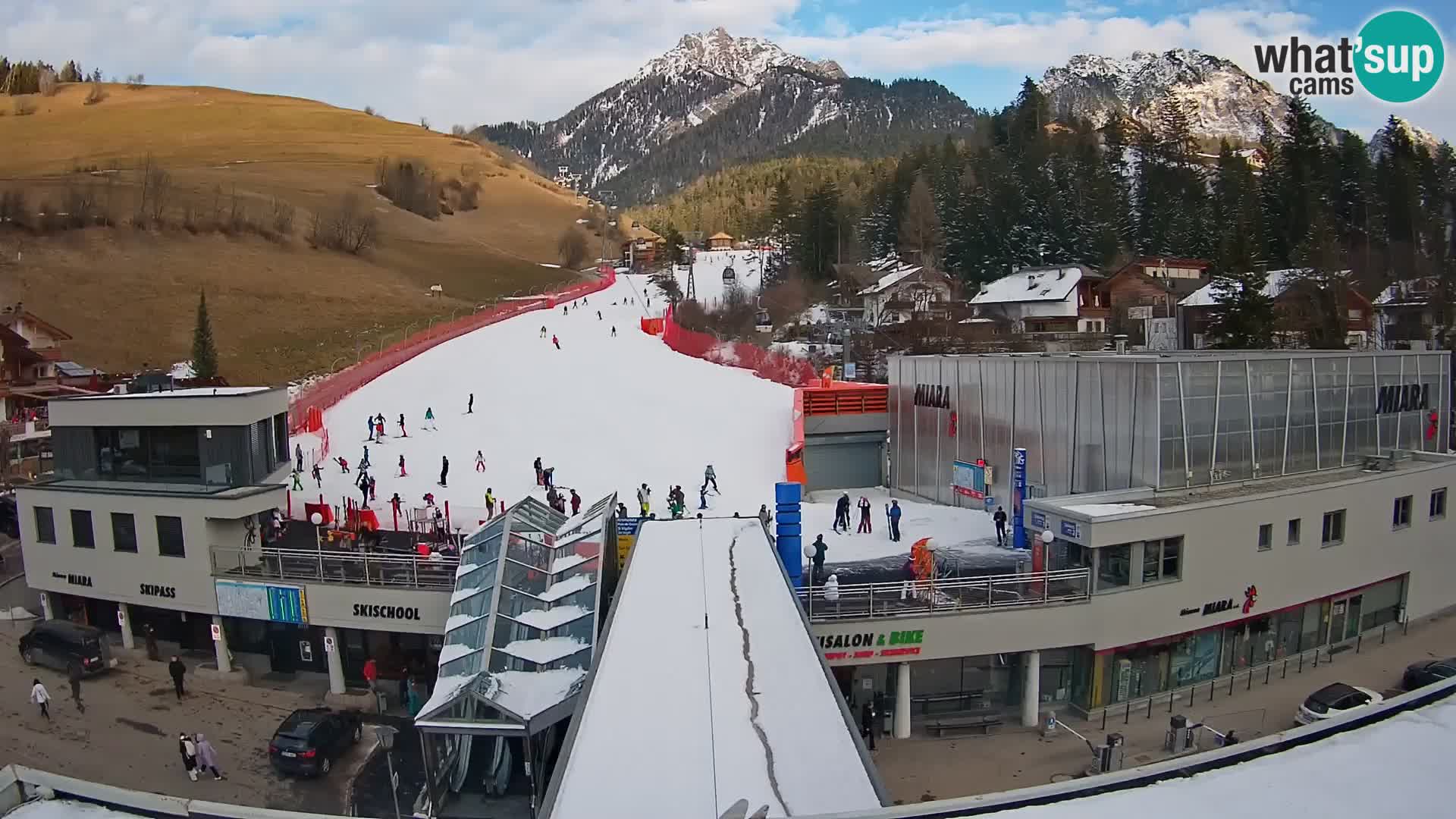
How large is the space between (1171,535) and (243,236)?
9601 cm

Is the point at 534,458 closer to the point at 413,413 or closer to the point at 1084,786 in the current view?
the point at 413,413

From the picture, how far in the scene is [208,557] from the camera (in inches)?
811

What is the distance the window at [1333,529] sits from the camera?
2056 cm

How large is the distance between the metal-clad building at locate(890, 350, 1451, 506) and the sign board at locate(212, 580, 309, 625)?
17.6m

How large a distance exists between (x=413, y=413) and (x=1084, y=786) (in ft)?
112


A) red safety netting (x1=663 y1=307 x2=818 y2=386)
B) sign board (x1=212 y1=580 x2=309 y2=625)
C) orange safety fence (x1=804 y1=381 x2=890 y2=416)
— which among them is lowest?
sign board (x1=212 y1=580 x2=309 y2=625)

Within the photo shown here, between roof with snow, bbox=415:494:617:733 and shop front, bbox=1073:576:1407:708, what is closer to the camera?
roof with snow, bbox=415:494:617:733

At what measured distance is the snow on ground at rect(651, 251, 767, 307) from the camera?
3529 inches

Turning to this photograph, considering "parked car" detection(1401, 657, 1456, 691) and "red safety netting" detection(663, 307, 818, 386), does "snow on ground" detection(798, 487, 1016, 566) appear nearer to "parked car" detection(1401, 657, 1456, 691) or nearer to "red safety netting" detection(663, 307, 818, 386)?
"parked car" detection(1401, 657, 1456, 691)

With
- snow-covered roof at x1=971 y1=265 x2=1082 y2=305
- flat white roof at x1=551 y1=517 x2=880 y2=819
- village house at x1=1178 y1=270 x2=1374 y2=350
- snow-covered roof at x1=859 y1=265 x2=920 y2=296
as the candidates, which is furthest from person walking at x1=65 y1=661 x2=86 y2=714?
snow-covered roof at x1=859 y1=265 x2=920 y2=296

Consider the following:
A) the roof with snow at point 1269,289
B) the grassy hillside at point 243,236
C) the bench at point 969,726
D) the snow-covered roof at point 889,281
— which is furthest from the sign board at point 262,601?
the snow-covered roof at point 889,281

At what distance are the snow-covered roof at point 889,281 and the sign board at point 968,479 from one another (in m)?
45.1

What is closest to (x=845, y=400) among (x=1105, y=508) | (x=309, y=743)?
(x=1105, y=508)

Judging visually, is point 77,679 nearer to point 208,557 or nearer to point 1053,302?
point 208,557
